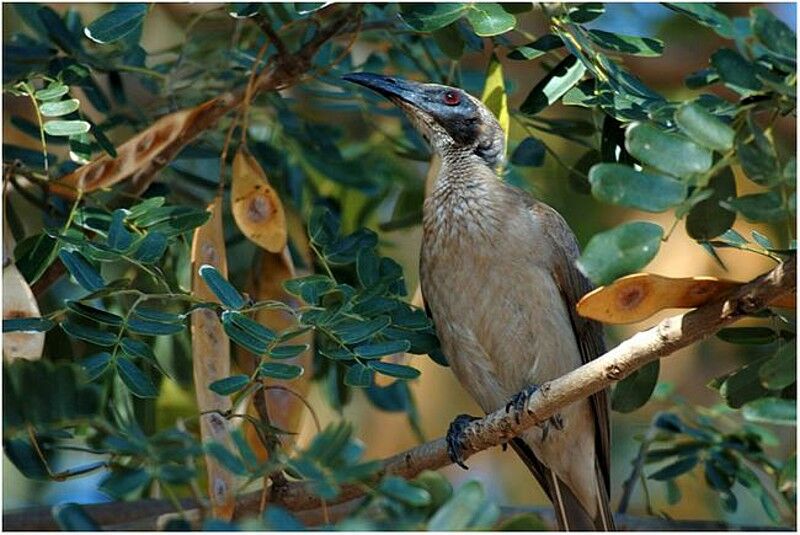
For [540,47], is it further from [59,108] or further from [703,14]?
[59,108]

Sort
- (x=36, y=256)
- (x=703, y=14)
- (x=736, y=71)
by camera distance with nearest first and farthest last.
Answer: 1. (x=736, y=71)
2. (x=703, y=14)
3. (x=36, y=256)

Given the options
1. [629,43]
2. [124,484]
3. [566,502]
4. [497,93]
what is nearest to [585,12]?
[629,43]

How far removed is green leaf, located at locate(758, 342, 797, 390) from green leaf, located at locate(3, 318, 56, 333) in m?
1.81

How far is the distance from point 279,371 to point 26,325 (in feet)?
2.24

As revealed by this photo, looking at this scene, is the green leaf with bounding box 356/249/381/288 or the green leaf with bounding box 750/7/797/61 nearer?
the green leaf with bounding box 750/7/797/61

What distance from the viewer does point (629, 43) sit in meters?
3.77

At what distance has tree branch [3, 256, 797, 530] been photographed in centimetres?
282

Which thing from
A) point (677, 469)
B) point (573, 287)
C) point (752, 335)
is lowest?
point (677, 469)

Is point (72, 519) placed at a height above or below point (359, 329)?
above

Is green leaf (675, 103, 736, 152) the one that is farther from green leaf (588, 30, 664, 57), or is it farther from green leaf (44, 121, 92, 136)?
green leaf (44, 121, 92, 136)

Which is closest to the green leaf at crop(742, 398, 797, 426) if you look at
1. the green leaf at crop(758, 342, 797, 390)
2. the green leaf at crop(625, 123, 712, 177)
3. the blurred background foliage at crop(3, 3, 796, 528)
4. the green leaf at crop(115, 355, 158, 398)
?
the blurred background foliage at crop(3, 3, 796, 528)

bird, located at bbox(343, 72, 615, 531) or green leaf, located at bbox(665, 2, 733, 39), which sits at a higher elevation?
green leaf, located at bbox(665, 2, 733, 39)

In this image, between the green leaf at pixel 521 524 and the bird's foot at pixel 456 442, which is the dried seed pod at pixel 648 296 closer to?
the green leaf at pixel 521 524

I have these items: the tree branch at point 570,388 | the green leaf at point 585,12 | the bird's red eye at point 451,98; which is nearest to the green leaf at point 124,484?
the tree branch at point 570,388
